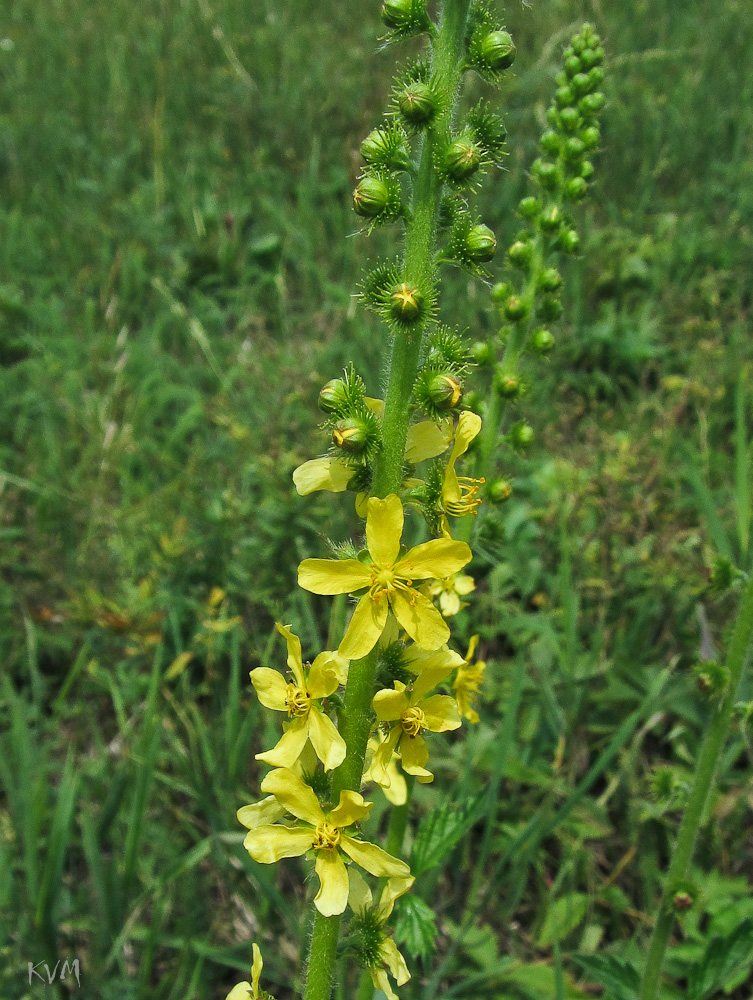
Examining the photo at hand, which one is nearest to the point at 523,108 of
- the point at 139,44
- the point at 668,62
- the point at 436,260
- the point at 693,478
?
the point at 668,62

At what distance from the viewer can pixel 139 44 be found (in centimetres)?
828

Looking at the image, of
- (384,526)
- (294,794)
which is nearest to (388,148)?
(384,526)

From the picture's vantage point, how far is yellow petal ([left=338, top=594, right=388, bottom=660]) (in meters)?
1.68

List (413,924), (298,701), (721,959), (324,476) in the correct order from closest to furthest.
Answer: (298,701) → (324,476) → (413,924) → (721,959)

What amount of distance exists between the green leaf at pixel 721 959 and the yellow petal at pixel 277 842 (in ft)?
5.13

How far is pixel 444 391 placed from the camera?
1.75m

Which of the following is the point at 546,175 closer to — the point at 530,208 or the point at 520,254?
the point at 530,208

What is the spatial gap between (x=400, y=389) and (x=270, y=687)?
2.29 feet

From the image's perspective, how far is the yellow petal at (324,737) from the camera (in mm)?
1710

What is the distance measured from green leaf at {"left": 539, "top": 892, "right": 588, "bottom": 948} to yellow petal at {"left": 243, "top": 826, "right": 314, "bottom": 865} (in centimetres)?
158

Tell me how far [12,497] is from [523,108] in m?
5.44

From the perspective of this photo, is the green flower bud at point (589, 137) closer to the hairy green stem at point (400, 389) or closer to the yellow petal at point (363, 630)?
the hairy green stem at point (400, 389)

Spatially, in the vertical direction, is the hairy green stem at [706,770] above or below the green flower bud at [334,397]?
below

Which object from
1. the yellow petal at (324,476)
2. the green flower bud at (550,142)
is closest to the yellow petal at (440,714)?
the yellow petal at (324,476)
